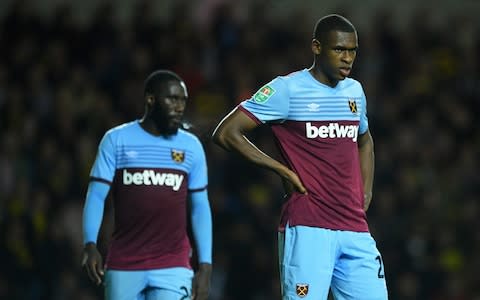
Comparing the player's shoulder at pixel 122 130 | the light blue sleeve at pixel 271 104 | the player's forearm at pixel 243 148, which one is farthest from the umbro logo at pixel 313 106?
the player's shoulder at pixel 122 130

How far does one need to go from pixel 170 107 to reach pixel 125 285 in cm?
125

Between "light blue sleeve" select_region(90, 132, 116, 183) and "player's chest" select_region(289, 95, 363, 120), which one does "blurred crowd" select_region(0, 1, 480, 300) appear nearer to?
"light blue sleeve" select_region(90, 132, 116, 183)

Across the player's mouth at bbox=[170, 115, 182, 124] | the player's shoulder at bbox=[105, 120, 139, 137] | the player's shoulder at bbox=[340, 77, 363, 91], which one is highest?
the player's shoulder at bbox=[340, 77, 363, 91]

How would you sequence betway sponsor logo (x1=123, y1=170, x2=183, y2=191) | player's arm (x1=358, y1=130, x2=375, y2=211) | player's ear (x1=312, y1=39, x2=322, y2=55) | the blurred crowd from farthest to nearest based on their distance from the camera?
the blurred crowd
betway sponsor logo (x1=123, y1=170, x2=183, y2=191)
player's arm (x1=358, y1=130, x2=375, y2=211)
player's ear (x1=312, y1=39, x2=322, y2=55)

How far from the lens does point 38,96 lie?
13508mm

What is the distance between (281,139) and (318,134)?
0.74 ft

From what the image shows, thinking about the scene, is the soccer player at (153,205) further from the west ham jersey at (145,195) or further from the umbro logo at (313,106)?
the umbro logo at (313,106)

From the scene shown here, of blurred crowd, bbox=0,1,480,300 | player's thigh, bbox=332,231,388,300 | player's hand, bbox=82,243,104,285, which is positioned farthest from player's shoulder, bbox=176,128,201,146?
blurred crowd, bbox=0,1,480,300

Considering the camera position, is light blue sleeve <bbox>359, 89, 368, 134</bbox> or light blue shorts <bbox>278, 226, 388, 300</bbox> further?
light blue sleeve <bbox>359, 89, 368, 134</bbox>

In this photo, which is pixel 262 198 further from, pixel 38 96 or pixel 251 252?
pixel 38 96

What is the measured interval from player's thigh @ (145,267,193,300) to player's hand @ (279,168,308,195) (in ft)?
4.81

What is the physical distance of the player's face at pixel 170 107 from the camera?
26.3 feet

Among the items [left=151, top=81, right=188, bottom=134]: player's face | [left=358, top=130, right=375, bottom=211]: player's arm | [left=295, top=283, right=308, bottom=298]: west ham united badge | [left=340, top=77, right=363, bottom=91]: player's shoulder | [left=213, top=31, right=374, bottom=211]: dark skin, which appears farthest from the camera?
[left=151, top=81, right=188, bottom=134]: player's face

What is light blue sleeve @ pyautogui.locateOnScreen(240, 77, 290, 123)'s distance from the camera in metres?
6.76
